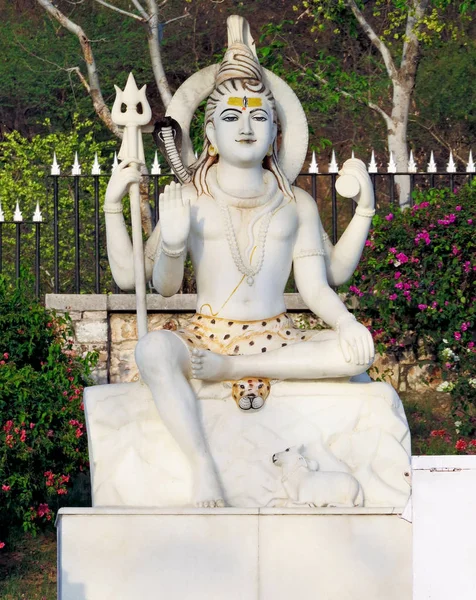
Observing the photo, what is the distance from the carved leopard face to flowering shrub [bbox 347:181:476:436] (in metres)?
3.72

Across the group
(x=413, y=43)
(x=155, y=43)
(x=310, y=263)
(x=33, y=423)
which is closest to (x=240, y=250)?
(x=310, y=263)

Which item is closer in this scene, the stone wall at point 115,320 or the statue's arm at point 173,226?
the statue's arm at point 173,226

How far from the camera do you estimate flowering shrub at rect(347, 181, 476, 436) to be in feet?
32.7

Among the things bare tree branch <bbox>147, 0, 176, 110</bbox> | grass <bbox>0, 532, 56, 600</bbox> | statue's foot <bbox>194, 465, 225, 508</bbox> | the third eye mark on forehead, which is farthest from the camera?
bare tree branch <bbox>147, 0, 176, 110</bbox>

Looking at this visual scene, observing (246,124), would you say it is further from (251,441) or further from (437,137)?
(437,137)

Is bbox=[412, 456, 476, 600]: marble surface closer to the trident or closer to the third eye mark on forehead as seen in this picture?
the trident

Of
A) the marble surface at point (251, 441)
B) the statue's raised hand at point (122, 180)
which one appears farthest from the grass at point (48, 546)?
the statue's raised hand at point (122, 180)

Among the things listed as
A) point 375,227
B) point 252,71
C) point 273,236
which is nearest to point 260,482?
point 273,236

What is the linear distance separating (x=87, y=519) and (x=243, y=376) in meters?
1.00

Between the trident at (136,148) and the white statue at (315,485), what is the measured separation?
3.18 feet

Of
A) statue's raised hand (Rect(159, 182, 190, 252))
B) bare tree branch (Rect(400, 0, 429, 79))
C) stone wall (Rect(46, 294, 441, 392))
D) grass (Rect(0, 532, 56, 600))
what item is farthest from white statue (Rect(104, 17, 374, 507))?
bare tree branch (Rect(400, 0, 429, 79))

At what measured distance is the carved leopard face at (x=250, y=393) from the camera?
633 centimetres

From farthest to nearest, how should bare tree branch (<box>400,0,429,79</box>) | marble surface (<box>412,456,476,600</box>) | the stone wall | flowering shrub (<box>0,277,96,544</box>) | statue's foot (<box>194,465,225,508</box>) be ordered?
bare tree branch (<box>400,0,429,79</box>) < the stone wall < flowering shrub (<box>0,277,96,544</box>) < statue's foot (<box>194,465,225,508</box>) < marble surface (<box>412,456,476,600</box>)

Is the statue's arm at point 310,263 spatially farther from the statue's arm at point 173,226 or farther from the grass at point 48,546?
the grass at point 48,546
